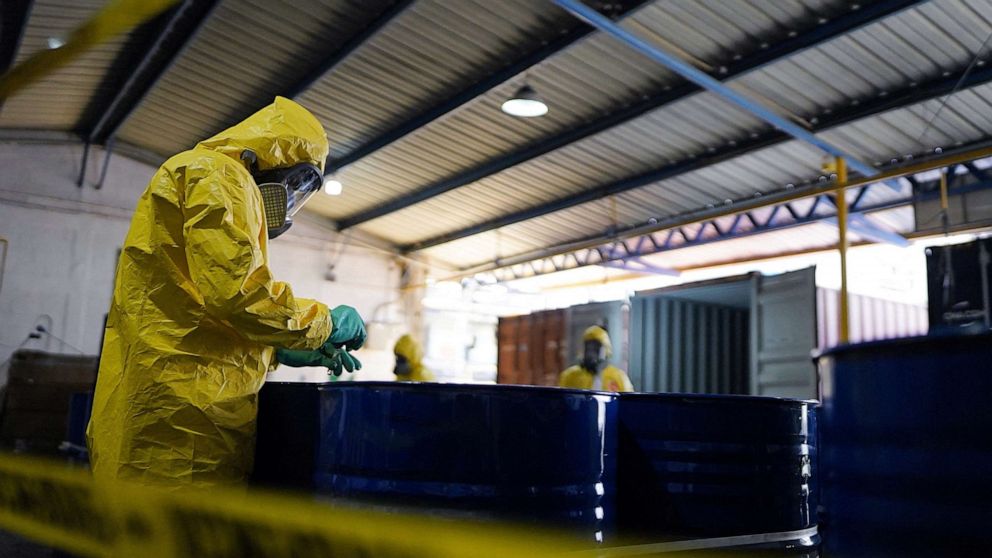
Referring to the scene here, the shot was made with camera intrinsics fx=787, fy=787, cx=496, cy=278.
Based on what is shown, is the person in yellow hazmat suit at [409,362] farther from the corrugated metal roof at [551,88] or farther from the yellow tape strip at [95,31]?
the yellow tape strip at [95,31]

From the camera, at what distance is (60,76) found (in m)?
9.94

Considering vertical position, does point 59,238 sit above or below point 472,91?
below

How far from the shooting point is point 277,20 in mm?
8445

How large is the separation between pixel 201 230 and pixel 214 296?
183 mm

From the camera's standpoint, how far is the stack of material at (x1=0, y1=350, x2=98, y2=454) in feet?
33.3

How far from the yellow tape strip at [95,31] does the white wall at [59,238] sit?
1155 centimetres

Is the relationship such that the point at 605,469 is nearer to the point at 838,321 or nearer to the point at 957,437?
the point at 957,437

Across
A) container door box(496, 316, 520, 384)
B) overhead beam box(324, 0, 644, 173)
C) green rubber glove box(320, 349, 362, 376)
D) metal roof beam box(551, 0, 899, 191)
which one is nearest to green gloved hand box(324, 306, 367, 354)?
green rubber glove box(320, 349, 362, 376)

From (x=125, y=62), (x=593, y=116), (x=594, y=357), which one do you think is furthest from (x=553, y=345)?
(x=125, y=62)

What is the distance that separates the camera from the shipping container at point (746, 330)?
8086 millimetres

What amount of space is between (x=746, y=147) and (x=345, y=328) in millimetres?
7710

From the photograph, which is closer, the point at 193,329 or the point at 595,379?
the point at 193,329

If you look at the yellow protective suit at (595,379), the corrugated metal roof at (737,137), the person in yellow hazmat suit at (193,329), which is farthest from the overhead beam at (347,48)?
the person in yellow hazmat suit at (193,329)

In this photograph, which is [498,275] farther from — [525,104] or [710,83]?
[710,83]
